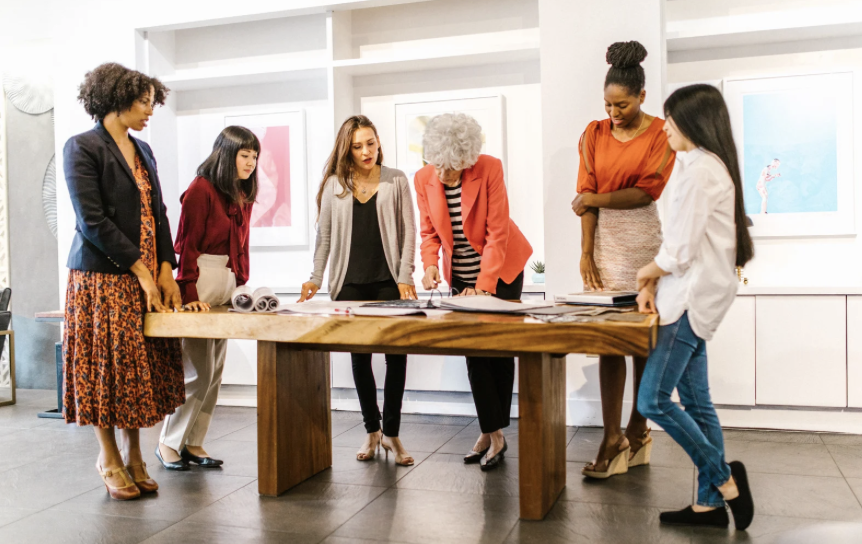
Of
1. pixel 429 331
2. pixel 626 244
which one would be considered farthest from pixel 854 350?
pixel 429 331

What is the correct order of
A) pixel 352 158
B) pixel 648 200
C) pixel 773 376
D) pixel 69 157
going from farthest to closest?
pixel 773 376 < pixel 352 158 < pixel 648 200 < pixel 69 157

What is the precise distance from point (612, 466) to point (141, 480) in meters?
1.88

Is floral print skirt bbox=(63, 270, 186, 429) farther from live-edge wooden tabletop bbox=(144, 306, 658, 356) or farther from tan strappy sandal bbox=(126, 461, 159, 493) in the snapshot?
tan strappy sandal bbox=(126, 461, 159, 493)

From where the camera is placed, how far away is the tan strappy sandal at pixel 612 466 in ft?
10.1

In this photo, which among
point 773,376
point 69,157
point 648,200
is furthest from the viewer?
point 773,376

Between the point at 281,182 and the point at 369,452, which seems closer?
the point at 369,452

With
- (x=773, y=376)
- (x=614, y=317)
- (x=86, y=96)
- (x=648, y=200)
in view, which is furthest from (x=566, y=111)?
(x=86, y=96)

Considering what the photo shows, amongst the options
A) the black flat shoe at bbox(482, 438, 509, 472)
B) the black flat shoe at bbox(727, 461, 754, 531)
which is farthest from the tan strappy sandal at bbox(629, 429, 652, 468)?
the black flat shoe at bbox(727, 461, 754, 531)

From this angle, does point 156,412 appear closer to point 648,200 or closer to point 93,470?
point 93,470

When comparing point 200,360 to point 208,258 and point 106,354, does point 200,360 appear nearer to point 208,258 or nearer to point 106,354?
point 208,258

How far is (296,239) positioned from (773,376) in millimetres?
3003

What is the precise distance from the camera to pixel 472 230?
325 centimetres

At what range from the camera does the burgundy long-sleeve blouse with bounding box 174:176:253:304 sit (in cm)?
322

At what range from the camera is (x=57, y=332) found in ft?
18.9
